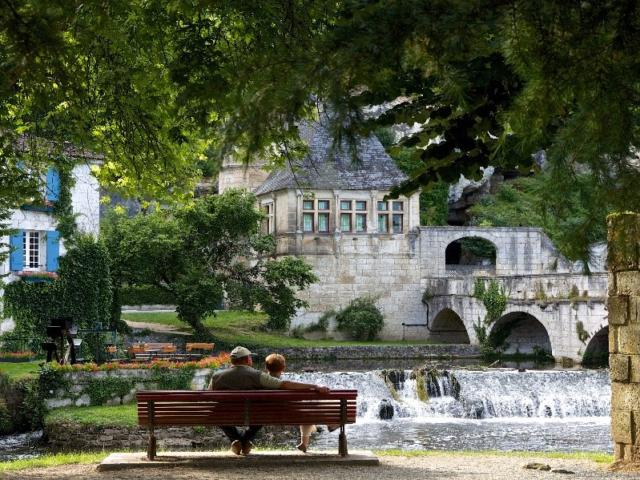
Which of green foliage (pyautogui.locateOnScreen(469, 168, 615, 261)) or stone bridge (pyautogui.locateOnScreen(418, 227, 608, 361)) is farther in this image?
stone bridge (pyautogui.locateOnScreen(418, 227, 608, 361))

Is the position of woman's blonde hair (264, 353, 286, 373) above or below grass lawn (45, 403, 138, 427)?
above

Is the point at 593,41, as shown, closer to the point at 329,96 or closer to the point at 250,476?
the point at 329,96

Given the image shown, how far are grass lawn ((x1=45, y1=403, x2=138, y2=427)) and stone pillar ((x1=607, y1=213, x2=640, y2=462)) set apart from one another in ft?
37.1

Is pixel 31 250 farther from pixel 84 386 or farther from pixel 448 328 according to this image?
pixel 448 328

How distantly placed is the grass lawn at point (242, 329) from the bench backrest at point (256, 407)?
26025 mm

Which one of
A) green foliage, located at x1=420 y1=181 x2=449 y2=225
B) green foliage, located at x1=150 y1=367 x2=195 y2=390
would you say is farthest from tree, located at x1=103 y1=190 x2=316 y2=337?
green foliage, located at x1=150 y1=367 x2=195 y2=390

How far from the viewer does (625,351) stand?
10.8 metres

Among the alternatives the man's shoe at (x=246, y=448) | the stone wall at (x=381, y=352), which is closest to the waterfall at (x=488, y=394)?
the stone wall at (x=381, y=352)

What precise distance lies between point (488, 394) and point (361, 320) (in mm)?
15441

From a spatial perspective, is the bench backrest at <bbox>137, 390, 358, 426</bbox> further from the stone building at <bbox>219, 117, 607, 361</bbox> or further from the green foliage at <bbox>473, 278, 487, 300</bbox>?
the stone building at <bbox>219, 117, 607, 361</bbox>

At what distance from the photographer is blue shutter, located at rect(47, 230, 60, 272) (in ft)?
99.5

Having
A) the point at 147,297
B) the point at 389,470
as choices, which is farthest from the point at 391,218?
the point at 389,470

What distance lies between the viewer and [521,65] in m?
4.91

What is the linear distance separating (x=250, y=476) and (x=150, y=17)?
4.68 m
